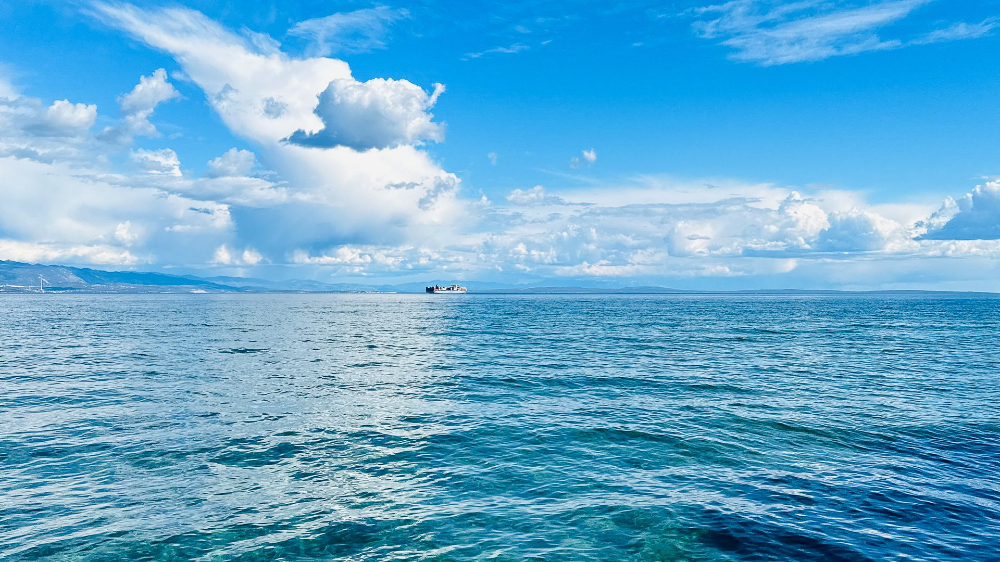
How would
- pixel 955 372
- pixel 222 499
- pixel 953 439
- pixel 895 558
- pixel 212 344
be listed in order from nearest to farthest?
pixel 895 558, pixel 222 499, pixel 953 439, pixel 955 372, pixel 212 344

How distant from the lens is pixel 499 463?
25.4m

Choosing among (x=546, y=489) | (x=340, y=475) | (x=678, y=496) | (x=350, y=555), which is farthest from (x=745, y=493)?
(x=340, y=475)

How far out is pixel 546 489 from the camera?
73.3ft

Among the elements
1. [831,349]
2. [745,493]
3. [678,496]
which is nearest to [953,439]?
[745,493]

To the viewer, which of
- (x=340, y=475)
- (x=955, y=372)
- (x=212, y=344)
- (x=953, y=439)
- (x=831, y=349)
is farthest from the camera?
(x=212, y=344)

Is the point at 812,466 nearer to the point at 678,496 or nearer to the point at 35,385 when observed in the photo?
the point at 678,496

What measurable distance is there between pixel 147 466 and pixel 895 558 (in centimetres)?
2774

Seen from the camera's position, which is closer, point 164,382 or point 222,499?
point 222,499

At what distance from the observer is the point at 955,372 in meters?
50.7

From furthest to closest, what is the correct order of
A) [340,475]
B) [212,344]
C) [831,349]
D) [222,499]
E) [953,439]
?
[212,344] < [831,349] < [953,439] < [340,475] < [222,499]

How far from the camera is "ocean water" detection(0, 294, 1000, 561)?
58.6ft

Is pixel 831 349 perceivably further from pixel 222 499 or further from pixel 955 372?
pixel 222 499

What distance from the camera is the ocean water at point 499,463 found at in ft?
58.6

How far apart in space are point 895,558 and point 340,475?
1943 cm
